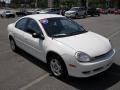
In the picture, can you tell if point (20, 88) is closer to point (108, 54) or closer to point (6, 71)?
point (6, 71)

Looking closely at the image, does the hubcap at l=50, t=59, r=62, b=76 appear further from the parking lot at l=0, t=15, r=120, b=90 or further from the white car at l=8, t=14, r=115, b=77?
the parking lot at l=0, t=15, r=120, b=90

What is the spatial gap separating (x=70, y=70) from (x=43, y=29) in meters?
1.64

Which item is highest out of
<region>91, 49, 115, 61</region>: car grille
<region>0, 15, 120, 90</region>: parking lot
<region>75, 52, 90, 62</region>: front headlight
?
<region>75, 52, 90, 62</region>: front headlight

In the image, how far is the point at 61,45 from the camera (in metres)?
5.51

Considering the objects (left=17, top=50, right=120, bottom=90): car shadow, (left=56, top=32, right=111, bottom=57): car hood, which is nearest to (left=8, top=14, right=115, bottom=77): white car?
(left=56, top=32, right=111, bottom=57): car hood

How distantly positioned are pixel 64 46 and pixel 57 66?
579 mm

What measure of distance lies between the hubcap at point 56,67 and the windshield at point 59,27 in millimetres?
791

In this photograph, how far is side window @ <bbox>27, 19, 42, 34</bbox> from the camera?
21.4ft

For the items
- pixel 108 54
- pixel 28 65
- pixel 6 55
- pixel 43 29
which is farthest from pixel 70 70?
pixel 6 55

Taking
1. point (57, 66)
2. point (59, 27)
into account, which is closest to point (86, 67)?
point (57, 66)

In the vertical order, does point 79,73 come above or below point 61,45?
below

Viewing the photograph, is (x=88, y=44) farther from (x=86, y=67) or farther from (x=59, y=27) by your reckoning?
(x=59, y=27)

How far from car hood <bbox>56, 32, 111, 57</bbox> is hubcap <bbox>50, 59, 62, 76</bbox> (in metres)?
0.54

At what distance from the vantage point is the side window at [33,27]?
6528mm
